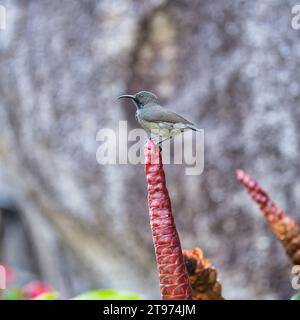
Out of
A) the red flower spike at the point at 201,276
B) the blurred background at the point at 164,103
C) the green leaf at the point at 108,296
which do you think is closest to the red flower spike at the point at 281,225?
the red flower spike at the point at 201,276

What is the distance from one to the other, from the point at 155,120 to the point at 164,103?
565 millimetres

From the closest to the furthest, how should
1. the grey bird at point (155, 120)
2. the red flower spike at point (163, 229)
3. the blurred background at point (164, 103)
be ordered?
the red flower spike at point (163, 229) → the grey bird at point (155, 120) → the blurred background at point (164, 103)

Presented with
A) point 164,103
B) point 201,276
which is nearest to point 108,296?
point 201,276

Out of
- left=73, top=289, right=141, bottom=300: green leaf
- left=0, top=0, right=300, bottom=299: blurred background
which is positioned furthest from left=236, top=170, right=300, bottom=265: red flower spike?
left=0, top=0, right=300, bottom=299: blurred background

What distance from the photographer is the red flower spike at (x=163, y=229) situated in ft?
1.19

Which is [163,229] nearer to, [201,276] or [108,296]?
[201,276]

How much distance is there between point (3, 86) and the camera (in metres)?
Answer: 1.20

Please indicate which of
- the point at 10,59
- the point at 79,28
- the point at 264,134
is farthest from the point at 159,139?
the point at 10,59

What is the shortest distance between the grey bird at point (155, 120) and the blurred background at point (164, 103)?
1.73 feet

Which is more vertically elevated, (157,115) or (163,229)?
(157,115)

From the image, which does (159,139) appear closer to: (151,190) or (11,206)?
(151,190)

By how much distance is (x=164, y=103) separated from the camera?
1.03 m

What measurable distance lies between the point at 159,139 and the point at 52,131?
0.71 metres

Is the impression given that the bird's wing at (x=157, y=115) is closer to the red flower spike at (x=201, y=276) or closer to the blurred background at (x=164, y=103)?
the red flower spike at (x=201, y=276)
